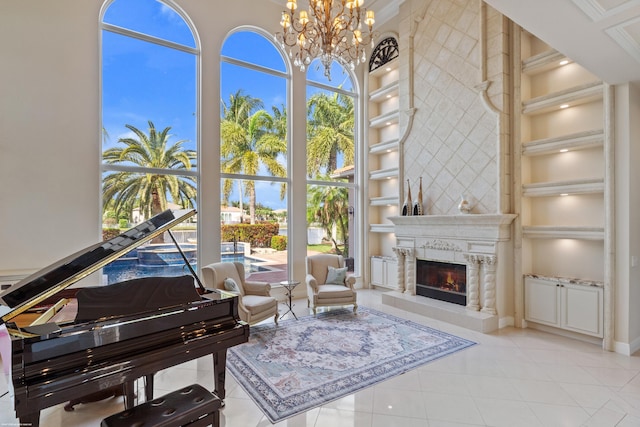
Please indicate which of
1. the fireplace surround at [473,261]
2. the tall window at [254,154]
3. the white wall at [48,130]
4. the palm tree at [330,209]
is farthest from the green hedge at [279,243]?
the white wall at [48,130]

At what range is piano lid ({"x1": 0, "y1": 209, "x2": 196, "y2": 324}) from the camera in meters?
1.96

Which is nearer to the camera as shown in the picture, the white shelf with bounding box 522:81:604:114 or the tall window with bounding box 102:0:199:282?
the white shelf with bounding box 522:81:604:114

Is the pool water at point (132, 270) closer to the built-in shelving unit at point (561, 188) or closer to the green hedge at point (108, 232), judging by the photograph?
the green hedge at point (108, 232)

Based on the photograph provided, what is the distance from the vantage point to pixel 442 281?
19.4 ft

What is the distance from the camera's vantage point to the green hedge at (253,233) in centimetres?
611

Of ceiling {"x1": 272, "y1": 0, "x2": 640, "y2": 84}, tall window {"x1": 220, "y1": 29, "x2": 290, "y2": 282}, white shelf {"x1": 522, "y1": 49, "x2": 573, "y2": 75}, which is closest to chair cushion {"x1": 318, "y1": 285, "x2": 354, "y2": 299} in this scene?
tall window {"x1": 220, "y1": 29, "x2": 290, "y2": 282}

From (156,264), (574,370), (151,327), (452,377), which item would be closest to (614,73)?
(574,370)

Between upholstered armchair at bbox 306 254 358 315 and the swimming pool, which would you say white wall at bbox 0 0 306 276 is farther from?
upholstered armchair at bbox 306 254 358 315

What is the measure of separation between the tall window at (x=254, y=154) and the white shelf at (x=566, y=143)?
4.22 m

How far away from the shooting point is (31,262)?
14.7 ft

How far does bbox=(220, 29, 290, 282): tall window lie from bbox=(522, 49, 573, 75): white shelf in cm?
421

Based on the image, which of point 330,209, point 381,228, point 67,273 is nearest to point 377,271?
point 381,228

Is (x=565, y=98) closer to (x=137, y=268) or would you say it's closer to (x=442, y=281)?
(x=442, y=281)

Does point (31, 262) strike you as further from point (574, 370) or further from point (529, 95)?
point (529, 95)
